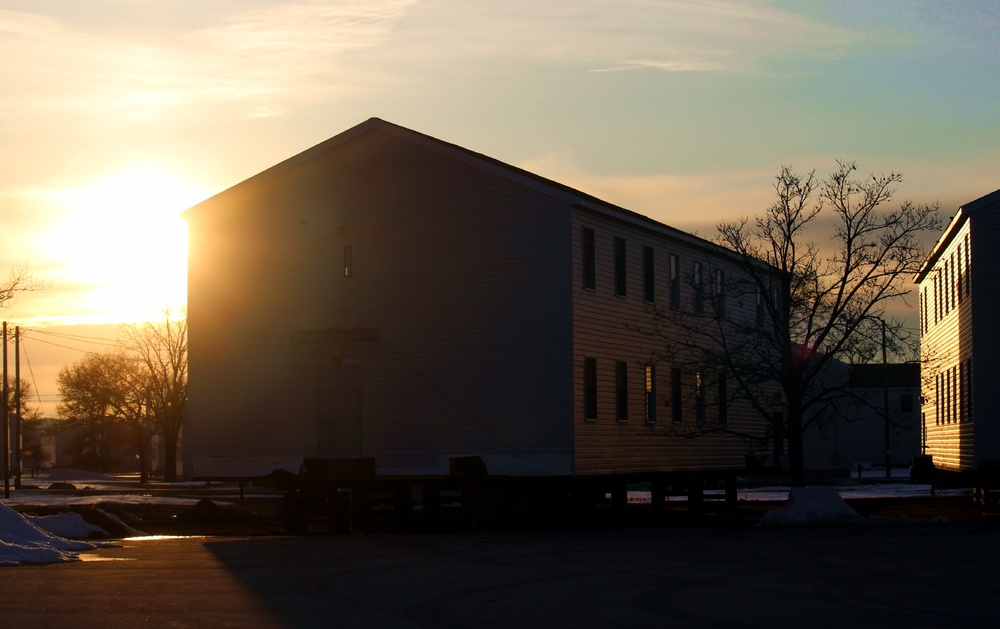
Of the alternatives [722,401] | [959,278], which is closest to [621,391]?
[722,401]

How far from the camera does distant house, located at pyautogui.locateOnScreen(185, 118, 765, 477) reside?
33719 millimetres

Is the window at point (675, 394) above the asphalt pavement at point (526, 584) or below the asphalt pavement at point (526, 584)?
above

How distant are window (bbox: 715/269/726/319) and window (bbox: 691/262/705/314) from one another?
44 centimetres

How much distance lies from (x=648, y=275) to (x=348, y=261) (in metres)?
8.83

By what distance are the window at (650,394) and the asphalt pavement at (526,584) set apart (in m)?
14.8

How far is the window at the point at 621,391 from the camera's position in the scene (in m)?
36.4

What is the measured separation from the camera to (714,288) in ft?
141

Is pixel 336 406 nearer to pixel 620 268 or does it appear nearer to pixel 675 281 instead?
pixel 620 268

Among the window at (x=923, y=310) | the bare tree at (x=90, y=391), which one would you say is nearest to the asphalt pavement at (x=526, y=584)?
the window at (x=923, y=310)

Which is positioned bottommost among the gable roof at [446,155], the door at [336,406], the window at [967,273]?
the door at [336,406]

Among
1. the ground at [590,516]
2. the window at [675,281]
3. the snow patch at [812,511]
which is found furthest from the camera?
the window at [675,281]

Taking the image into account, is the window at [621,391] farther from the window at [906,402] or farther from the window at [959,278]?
the window at [906,402]

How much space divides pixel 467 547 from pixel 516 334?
12125 millimetres

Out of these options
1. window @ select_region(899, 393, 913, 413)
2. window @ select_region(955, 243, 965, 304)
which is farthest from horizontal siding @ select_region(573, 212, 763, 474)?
window @ select_region(899, 393, 913, 413)
